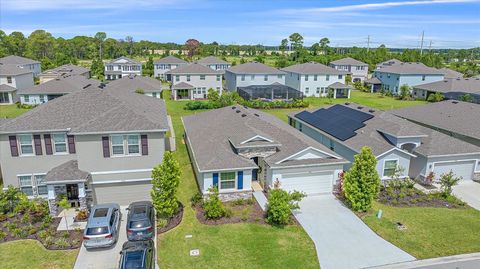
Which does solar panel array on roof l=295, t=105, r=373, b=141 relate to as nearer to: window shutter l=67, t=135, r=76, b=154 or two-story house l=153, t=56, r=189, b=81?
window shutter l=67, t=135, r=76, b=154

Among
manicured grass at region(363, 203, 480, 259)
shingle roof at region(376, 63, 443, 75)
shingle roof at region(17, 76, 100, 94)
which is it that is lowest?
manicured grass at region(363, 203, 480, 259)

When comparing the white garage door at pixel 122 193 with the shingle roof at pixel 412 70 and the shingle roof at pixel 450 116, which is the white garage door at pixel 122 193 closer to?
the shingle roof at pixel 450 116

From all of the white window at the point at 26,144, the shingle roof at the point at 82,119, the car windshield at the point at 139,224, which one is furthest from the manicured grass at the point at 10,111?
the car windshield at the point at 139,224

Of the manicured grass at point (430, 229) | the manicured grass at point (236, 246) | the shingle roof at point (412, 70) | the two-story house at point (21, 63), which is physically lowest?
the manicured grass at point (430, 229)

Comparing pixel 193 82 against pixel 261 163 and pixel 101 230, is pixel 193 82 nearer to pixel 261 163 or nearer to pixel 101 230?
pixel 261 163

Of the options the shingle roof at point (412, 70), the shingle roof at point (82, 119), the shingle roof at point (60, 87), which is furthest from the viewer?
the shingle roof at point (412, 70)

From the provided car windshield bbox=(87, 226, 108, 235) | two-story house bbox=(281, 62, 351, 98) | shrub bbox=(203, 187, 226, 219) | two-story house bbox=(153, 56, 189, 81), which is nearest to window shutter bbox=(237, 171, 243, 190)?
shrub bbox=(203, 187, 226, 219)

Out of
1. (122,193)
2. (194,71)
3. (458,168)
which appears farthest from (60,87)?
(458,168)
